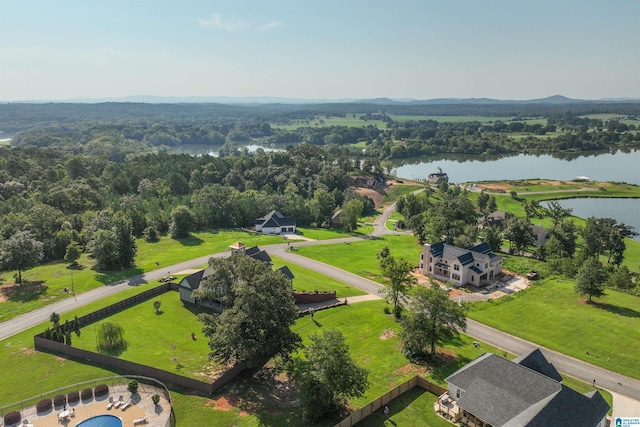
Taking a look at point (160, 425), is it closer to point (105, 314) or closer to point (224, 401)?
point (224, 401)

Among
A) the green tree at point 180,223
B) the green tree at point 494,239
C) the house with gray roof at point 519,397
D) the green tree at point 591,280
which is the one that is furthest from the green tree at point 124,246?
the green tree at point 591,280

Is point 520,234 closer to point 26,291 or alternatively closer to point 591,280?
point 591,280

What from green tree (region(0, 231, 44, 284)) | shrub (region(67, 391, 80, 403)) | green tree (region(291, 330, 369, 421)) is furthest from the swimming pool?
green tree (region(0, 231, 44, 284))

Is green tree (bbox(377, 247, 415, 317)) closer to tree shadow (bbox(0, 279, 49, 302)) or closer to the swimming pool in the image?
the swimming pool

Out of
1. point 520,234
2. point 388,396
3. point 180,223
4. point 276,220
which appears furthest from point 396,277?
point 180,223

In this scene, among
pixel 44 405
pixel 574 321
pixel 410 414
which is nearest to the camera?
pixel 44 405

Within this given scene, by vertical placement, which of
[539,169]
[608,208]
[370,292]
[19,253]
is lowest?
[608,208]

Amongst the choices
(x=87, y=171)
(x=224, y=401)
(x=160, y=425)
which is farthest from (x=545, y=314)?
(x=87, y=171)

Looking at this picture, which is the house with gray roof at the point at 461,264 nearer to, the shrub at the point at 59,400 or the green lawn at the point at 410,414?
the green lawn at the point at 410,414
